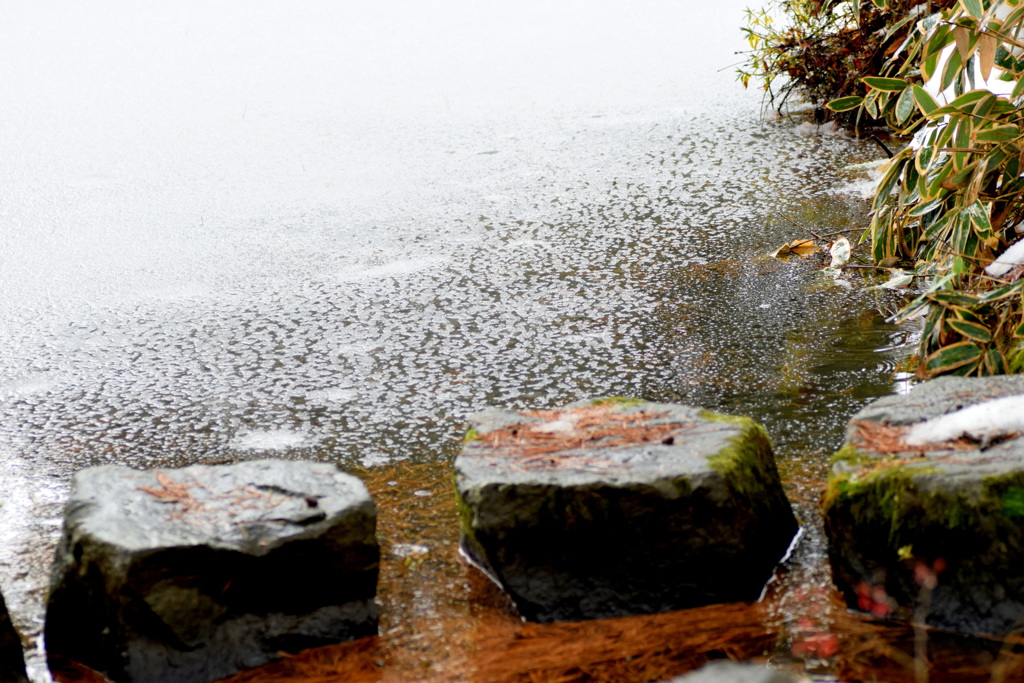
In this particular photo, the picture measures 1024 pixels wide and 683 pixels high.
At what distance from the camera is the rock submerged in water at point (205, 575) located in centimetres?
169

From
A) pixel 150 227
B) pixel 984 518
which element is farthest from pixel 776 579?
pixel 150 227

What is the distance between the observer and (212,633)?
1.74 m

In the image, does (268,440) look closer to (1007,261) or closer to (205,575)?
(205,575)

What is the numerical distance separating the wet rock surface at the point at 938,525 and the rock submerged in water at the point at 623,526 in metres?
0.16

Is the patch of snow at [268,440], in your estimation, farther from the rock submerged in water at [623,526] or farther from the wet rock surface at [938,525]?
the wet rock surface at [938,525]

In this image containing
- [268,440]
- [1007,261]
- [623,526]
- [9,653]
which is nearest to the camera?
[9,653]

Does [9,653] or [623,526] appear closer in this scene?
[9,653]

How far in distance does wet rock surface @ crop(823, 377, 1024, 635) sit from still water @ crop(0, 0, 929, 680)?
7.7 inches

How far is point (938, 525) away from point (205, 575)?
1240 millimetres

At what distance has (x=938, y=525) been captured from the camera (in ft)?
5.53

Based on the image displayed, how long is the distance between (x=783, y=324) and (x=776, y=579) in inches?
54.3

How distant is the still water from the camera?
268cm

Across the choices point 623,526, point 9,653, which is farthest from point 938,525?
point 9,653

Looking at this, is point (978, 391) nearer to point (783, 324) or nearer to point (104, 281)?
point (783, 324)
